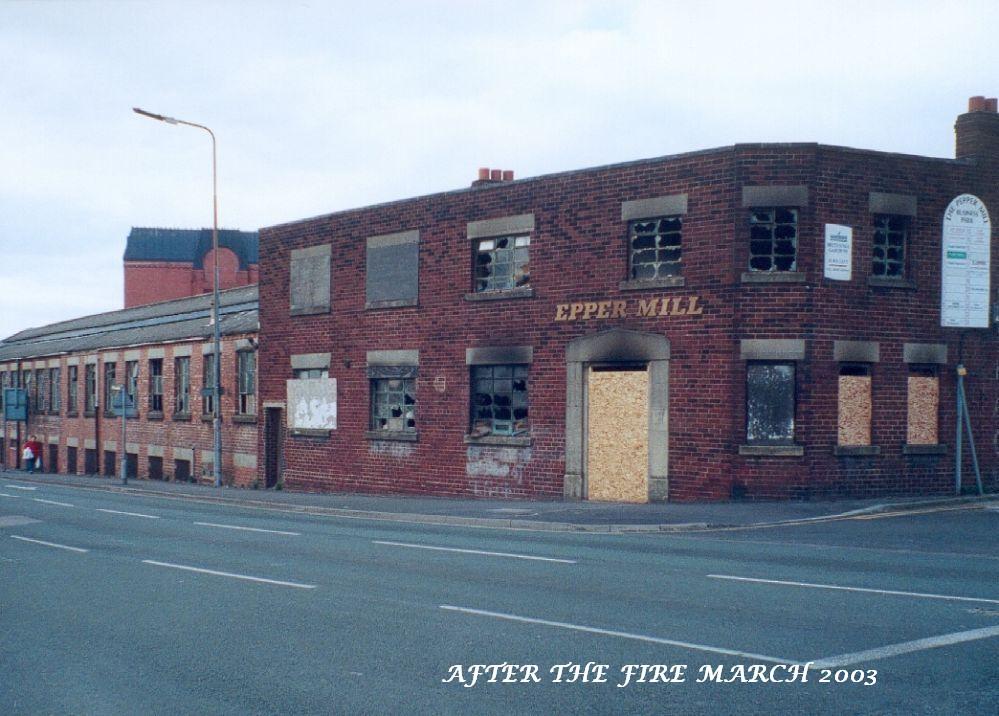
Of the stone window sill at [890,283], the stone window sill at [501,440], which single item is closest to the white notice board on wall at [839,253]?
the stone window sill at [890,283]

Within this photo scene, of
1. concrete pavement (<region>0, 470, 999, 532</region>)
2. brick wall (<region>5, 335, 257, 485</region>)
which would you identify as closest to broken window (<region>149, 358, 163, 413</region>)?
brick wall (<region>5, 335, 257, 485</region>)

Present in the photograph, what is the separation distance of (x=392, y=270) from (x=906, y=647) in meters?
20.0

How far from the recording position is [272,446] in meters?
30.3

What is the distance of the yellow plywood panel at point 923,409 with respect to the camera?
20969mm

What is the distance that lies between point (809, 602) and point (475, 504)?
12800mm

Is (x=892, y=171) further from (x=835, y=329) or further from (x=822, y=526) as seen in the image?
(x=822, y=526)

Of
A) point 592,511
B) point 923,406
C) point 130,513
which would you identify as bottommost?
point 130,513

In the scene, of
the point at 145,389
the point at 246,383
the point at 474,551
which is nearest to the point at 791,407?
the point at 474,551

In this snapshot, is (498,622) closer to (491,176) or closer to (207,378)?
(491,176)

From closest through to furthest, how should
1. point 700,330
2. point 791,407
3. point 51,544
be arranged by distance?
point 51,544
point 791,407
point 700,330

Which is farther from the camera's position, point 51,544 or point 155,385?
point 155,385

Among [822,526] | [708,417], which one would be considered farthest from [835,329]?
[822,526]

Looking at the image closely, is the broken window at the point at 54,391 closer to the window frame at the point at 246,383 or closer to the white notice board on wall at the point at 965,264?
the window frame at the point at 246,383

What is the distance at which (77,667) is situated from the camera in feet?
24.8
